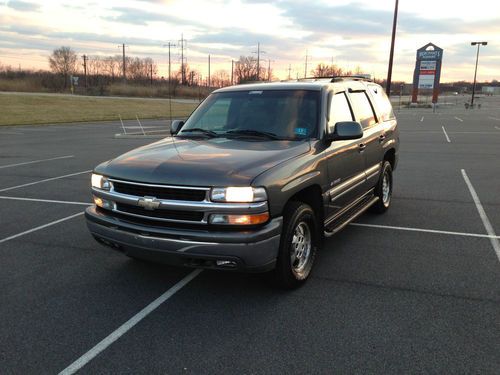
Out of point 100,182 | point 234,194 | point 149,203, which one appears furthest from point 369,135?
point 100,182

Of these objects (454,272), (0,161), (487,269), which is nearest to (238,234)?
(454,272)

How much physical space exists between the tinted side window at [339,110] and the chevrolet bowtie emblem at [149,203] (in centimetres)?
205

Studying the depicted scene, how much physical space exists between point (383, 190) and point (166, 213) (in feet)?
13.5

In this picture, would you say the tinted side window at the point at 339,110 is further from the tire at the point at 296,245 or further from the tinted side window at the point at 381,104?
the tinted side window at the point at 381,104

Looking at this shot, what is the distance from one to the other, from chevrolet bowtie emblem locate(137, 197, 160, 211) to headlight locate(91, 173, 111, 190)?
49 cm

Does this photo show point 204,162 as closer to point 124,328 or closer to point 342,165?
point 124,328

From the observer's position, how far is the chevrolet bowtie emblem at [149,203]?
3611 mm

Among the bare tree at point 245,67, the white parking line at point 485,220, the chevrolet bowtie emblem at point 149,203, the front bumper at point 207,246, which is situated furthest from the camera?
the bare tree at point 245,67

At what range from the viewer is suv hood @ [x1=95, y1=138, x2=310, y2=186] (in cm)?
354

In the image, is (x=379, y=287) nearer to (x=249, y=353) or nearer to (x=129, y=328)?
(x=249, y=353)

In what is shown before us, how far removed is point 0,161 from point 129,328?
1061 centimetres

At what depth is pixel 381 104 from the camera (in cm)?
683

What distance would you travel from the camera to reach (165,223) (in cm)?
366

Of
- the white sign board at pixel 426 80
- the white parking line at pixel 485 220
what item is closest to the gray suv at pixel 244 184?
the white parking line at pixel 485 220
